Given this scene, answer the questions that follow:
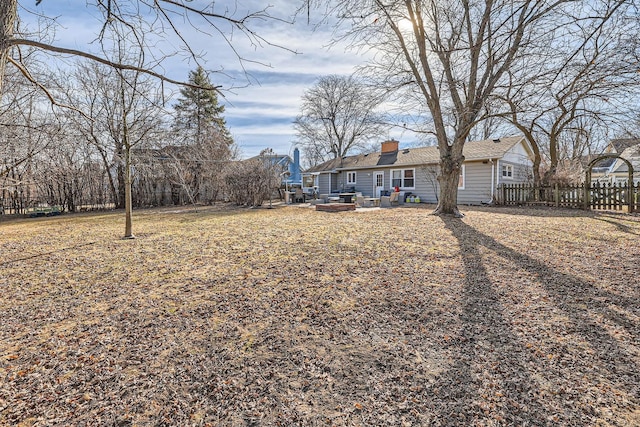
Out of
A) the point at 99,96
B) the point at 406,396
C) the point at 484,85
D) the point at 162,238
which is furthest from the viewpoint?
the point at 99,96

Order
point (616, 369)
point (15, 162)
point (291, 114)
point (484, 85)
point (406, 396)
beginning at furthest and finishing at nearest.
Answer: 1. point (291, 114)
2. point (484, 85)
3. point (15, 162)
4. point (616, 369)
5. point (406, 396)

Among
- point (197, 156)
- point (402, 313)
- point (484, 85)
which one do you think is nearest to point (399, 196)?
point (484, 85)

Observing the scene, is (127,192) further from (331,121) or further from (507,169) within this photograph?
(331,121)

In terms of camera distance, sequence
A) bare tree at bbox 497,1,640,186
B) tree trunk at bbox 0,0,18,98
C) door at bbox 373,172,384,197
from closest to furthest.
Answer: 1. tree trunk at bbox 0,0,18,98
2. bare tree at bbox 497,1,640,186
3. door at bbox 373,172,384,197

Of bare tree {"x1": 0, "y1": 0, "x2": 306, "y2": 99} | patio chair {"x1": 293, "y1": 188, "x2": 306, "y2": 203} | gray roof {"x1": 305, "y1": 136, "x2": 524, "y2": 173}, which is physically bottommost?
patio chair {"x1": 293, "y1": 188, "x2": 306, "y2": 203}

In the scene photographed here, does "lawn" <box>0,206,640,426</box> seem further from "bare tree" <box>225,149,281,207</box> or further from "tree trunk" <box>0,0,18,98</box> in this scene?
"bare tree" <box>225,149,281,207</box>

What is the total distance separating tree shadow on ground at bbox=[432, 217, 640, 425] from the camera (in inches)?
67.9

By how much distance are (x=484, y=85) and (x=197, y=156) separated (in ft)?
50.1

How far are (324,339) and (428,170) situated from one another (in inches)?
667

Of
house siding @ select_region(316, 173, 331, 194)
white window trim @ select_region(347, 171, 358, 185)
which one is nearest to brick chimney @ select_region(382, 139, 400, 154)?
white window trim @ select_region(347, 171, 358, 185)

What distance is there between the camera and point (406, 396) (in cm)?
187

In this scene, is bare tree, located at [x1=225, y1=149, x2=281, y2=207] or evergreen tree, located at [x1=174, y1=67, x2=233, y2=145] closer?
bare tree, located at [x1=225, y1=149, x2=281, y2=207]

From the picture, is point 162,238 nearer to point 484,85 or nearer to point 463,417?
point 463,417

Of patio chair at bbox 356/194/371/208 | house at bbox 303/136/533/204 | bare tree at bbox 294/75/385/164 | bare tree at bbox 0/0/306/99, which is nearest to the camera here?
bare tree at bbox 0/0/306/99
